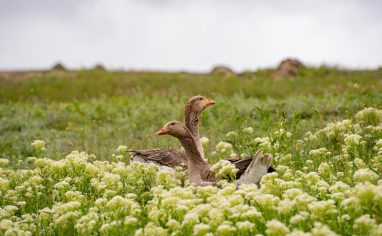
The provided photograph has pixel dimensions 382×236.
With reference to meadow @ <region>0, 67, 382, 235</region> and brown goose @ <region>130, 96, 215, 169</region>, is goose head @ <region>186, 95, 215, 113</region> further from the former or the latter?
meadow @ <region>0, 67, 382, 235</region>

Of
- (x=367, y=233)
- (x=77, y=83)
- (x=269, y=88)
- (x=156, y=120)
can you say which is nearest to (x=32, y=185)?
(x=367, y=233)

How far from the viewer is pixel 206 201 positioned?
7.10 meters

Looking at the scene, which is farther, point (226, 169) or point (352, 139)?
point (352, 139)

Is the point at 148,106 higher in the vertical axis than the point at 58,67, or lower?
lower

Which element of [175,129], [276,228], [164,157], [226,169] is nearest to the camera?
[276,228]

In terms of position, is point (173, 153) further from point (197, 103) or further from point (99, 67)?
point (99, 67)

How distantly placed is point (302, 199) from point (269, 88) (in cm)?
1843

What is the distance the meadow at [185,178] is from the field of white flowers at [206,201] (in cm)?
1

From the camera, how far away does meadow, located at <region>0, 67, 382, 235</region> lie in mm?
5598

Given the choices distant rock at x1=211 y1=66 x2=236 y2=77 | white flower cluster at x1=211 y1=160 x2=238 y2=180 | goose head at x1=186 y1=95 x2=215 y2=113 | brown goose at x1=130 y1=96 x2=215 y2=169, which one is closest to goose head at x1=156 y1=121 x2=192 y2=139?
brown goose at x1=130 y1=96 x2=215 y2=169

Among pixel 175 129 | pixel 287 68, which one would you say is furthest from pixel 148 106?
pixel 287 68

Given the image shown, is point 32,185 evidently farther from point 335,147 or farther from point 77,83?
point 77,83

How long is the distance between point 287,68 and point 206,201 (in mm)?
21878

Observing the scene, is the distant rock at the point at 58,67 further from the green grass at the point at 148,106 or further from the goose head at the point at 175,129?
the goose head at the point at 175,129
